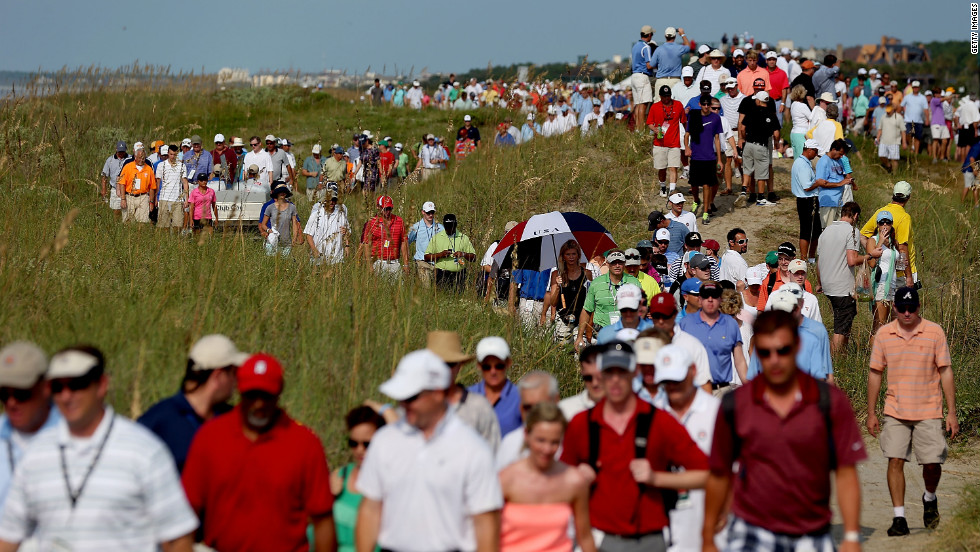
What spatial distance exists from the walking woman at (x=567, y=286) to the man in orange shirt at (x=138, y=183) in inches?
218

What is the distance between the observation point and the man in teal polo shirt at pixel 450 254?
1360cm

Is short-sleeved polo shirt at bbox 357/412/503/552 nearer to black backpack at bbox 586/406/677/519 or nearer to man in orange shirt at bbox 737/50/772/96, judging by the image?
black backpack at bbox 586/406/677/519

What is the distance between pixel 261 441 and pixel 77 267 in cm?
547

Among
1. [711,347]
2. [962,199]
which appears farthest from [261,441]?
[962,199]

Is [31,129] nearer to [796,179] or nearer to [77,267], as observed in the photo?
[77,267]

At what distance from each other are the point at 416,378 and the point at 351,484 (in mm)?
1134

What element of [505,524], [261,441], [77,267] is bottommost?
[505,524]

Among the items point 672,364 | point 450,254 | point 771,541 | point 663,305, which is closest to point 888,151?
point 450,254

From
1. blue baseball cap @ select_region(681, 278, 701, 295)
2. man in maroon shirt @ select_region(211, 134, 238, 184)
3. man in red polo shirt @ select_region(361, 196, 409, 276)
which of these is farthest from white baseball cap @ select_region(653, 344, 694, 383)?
man in maroon shirt @ select_region(211, 134, 238, 184)

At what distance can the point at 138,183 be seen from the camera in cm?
1623

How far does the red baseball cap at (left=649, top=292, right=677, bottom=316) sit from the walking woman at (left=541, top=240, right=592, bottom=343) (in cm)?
403

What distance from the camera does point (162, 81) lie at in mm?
26266

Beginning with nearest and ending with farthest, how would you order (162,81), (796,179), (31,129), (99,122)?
(31,129) → (796,179) → (99,122) → (162,81)

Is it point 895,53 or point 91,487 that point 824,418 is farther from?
point 895,53
